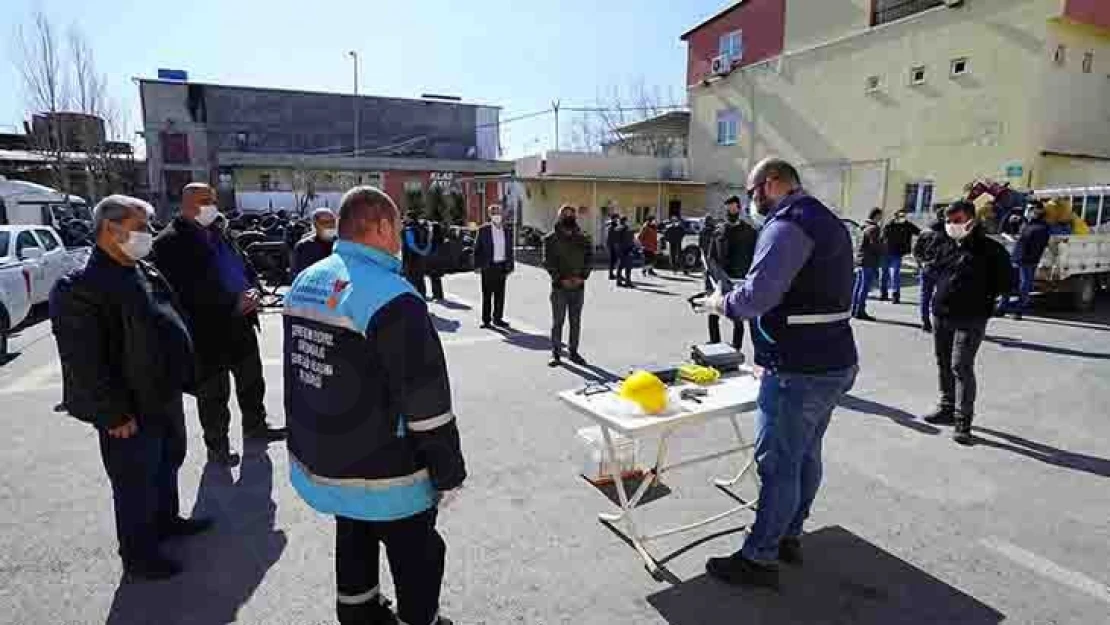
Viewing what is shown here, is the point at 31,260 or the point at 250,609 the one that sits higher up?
the point at 31,260

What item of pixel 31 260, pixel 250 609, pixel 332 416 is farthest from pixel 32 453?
pixel 31 260

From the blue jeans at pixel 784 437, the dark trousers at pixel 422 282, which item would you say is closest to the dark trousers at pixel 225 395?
the blue jeans at pixel 784 437

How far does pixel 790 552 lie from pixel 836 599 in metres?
0.32

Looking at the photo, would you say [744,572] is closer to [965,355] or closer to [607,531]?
[607,531]

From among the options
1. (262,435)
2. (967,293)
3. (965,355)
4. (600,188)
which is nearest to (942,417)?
(965,355)

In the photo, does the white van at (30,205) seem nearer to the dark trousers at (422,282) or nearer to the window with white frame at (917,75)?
the dark trousers at (422,282)

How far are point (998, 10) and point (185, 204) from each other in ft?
63.1

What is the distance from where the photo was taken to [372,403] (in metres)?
1.91

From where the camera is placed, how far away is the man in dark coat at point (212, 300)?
394cm

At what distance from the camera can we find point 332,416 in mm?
1951

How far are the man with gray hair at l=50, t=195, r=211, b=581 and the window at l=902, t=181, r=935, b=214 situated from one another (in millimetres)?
19431

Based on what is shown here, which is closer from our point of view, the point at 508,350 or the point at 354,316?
the point at 354,316

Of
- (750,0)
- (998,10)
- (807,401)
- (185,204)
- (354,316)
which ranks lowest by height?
(807,401)

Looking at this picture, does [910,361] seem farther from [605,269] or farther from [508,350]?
[605,269]
